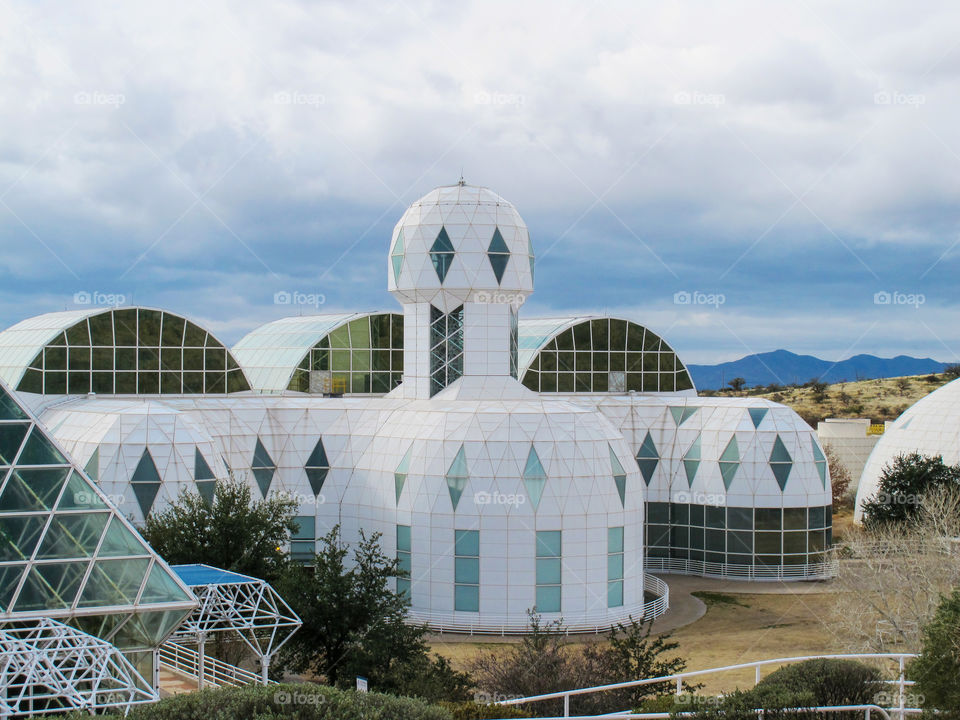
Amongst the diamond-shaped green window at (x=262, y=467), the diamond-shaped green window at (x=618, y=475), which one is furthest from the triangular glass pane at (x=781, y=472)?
the diamond-shaped green window at (x=262, y=467)

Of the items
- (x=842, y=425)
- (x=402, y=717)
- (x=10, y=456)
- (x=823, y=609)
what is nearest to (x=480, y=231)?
(x=823, y=609)

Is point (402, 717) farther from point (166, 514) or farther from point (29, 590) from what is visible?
point (166, 514)

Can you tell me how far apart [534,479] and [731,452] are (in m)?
14.5

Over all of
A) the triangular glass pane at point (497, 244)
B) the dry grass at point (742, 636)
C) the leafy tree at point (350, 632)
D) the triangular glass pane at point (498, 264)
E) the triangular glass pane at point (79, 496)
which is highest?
the triangular glass pane at point (497, 244)

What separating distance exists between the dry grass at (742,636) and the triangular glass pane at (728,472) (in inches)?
219

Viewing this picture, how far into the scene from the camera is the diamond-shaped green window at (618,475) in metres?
38.4

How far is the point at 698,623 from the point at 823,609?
5.89 m

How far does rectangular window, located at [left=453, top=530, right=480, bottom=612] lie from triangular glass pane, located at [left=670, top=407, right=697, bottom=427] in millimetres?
16824

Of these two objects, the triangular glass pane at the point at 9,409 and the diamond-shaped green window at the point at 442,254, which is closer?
the triangular glass pane at the point at 9,409

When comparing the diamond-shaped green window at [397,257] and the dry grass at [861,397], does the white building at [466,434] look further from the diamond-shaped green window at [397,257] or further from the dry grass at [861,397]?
the dry grass at [861,397]

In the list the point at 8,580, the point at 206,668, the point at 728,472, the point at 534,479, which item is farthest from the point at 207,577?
the point at 728,472

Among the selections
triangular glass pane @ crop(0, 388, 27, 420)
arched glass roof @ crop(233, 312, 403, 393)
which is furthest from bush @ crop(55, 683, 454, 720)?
arched glass roof @ crop(233, 312, 403, 393)

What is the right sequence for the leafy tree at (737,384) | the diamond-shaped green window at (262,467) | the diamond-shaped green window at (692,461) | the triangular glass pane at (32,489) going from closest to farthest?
the triangular glass pane at (32,489), the diamond-shaped green window at (262,467), the diamond-shaped green window at (692,461), the leafy tree at (737,384)

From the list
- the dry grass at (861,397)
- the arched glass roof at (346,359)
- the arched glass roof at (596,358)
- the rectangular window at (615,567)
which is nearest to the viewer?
the rectangular window at (615,567)
